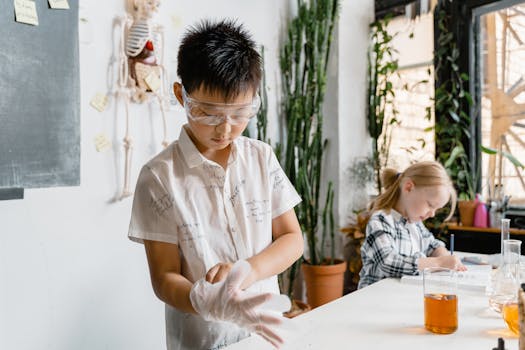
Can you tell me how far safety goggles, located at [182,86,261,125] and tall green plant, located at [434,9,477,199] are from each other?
7.38ft

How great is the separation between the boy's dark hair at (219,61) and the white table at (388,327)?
601 mm

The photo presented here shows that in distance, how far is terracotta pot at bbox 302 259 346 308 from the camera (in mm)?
3021

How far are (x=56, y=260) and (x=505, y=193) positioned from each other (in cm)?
276

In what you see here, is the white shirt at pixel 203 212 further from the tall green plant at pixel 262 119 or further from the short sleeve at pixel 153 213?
the tall green plant at pixel 262 119

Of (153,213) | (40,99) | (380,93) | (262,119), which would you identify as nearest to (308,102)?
(262,119)

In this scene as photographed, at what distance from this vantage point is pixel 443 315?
3.81ft

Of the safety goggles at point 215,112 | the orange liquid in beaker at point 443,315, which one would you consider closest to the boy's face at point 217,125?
the safety goggles at point 215,112

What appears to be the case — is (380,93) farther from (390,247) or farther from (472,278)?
(472,278)

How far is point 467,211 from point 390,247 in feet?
4.22

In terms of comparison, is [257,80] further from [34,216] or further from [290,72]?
[290,72]

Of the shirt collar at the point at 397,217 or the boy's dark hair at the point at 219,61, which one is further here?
the shirt collar at the point at 397,217

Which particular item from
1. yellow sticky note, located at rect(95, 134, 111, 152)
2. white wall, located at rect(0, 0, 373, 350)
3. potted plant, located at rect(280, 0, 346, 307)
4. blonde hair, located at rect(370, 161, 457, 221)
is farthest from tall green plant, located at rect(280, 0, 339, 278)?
yellow sticky note, located at rect(95, 134, 111, 152)

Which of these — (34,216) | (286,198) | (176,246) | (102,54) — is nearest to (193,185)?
(176,246)

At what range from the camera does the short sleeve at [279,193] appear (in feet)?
4.55
